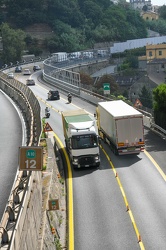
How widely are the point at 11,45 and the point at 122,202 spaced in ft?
385

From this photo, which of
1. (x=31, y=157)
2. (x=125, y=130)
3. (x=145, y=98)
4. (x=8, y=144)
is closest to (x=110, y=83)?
(x=145, y=98)

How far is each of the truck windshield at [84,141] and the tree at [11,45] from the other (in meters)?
109

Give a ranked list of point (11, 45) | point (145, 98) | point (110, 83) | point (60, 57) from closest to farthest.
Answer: point (145, 98) → point (110, 83) → point (11, 45) → point (60, 57)

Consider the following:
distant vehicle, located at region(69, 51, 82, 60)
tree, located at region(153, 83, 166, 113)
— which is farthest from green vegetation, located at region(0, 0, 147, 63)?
tree, located at region(153, 83, 166, 113)

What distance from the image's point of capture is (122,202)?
87.7 feet

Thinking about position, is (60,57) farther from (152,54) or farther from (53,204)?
(53,204)

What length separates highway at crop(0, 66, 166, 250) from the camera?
74.0ft

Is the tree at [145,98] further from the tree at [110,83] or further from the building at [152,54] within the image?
the building at [152,54]

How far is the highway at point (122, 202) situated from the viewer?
74.0 ft

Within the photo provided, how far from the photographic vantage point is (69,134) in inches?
1303

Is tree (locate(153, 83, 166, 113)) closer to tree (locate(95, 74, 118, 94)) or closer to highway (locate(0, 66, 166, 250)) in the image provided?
highway (locate(0, 66, 166, 250))

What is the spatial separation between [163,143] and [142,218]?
1492 centimetres

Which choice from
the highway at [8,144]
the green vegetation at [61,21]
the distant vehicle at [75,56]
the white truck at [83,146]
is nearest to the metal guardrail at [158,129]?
the white truck at [83,146]

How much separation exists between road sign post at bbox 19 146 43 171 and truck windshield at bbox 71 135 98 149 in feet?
46.8
